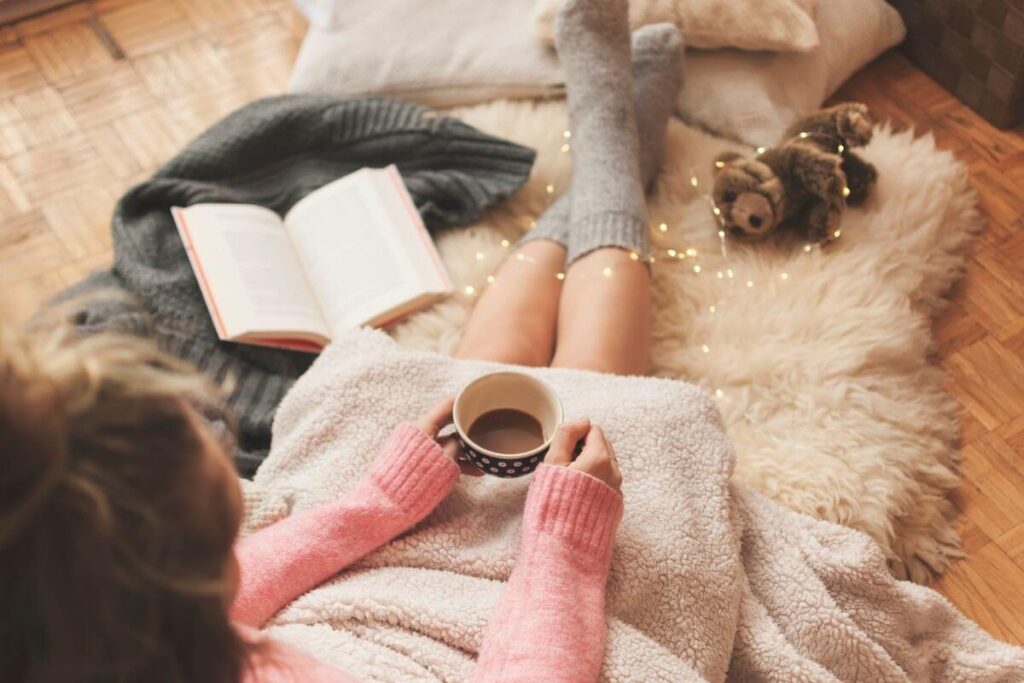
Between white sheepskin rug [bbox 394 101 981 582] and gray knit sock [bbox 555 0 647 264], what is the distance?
0.28 feet

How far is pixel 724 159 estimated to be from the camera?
1338 mm

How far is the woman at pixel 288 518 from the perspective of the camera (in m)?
0.42

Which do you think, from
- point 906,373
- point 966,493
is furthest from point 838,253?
point 966,493

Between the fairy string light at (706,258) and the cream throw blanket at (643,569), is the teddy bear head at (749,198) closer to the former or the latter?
the fairy string light at (706,258)

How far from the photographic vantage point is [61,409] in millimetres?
425

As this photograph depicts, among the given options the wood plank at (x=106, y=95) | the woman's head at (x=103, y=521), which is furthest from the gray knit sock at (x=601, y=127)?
the woman's head at (x=103, y=521)

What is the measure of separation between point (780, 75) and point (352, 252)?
2.05 ft

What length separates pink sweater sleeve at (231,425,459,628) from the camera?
31.9 inches

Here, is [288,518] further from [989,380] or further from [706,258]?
[989,380]

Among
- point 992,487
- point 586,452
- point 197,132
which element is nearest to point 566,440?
point 586,452

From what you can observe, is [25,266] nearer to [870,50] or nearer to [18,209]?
[18,209]

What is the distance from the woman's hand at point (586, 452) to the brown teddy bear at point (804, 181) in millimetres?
489

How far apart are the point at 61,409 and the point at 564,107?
109cm

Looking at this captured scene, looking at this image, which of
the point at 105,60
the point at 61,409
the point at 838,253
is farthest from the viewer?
the point at 105,60
